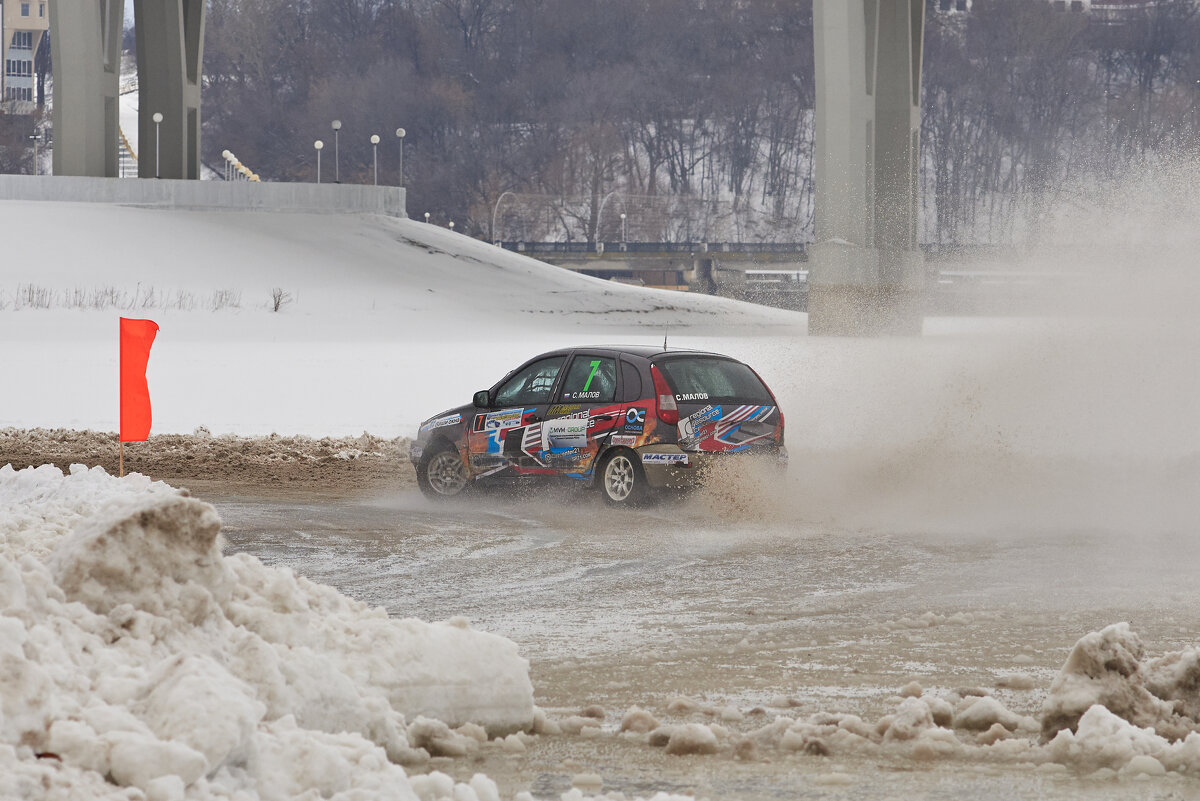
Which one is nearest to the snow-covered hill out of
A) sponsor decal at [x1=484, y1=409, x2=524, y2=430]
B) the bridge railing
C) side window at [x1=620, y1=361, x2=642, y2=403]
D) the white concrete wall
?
the white concrete wall

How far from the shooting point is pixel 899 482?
51.3ft

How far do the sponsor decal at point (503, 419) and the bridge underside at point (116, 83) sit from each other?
45041 mm

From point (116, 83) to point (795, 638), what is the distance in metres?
53.9

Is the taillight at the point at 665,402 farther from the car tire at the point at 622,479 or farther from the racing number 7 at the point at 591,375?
the racing number 7 at the point at 591,375

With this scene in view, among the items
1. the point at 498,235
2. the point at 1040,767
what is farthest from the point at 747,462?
the point at 498,235

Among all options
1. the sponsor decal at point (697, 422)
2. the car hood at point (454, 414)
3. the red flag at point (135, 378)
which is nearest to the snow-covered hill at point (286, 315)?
the car hood at point (454, 414)

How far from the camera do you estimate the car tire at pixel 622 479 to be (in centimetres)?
1409

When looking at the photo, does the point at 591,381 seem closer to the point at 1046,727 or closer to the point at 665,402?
the point at 665,402

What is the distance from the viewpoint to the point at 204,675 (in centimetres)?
555

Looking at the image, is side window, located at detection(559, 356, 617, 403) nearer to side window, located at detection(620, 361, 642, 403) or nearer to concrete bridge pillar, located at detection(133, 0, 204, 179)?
side window, located at detection(620, 361, 642, 403)

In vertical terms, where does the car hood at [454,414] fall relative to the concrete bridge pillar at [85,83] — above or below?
below

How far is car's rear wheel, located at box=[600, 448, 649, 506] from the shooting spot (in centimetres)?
1409

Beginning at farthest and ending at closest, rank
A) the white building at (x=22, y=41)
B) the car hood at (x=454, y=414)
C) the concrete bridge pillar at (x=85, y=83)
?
the white building at (x=22, y=41)
the concrete bridge pillar at (x=85, y=83)
the car hood at (x=454, y=414)

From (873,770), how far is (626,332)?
4178 centimetres
